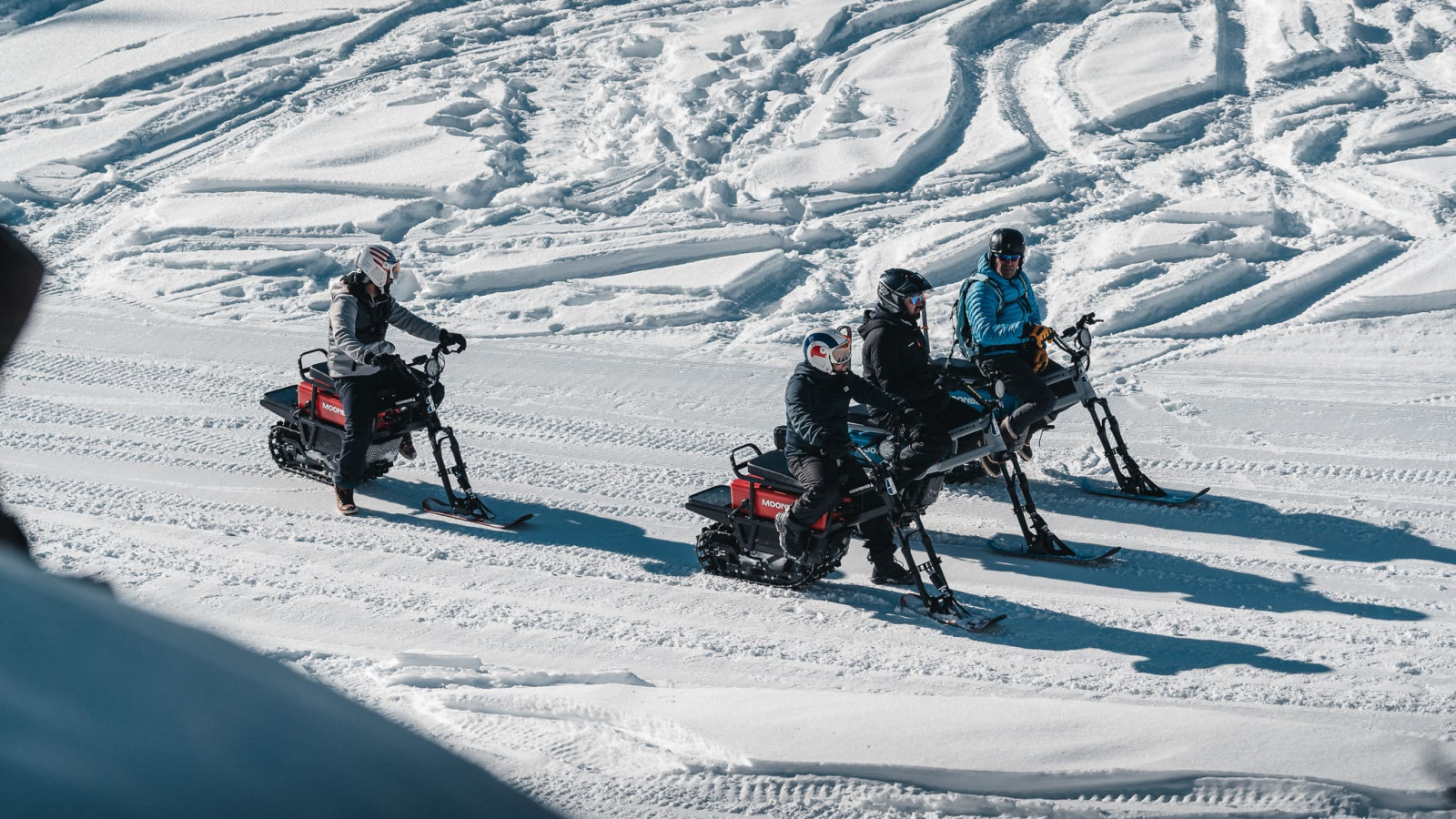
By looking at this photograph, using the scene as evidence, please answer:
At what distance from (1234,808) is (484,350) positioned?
828 cm

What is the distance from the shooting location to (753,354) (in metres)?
10.7

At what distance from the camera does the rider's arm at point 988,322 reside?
8023 mm

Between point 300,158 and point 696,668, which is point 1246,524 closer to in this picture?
point 696,668

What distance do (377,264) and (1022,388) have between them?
4.11m

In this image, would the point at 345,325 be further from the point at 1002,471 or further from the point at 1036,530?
the point at 1036,530

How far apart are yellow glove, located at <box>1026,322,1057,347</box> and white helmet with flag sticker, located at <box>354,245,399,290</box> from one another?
4.04 m

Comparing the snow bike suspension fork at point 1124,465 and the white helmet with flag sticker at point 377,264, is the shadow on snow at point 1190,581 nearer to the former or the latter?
the snow bike suspension fork at point 1124,465

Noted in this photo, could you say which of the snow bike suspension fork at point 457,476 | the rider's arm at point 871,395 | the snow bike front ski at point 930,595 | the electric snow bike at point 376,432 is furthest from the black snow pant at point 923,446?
the snow bike suspension fork at point 457,476

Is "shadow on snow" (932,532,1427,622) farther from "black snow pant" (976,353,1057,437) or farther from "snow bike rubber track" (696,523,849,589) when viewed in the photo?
"snow bike rubber track" (696,523,849,589)

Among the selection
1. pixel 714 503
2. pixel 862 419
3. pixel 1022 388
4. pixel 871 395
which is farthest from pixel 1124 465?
pixel 714 503

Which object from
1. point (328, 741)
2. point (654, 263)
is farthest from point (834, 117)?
point (328, 741)

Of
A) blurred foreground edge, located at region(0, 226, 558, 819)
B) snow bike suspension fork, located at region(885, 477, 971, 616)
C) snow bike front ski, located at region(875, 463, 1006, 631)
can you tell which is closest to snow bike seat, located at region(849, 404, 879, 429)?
snow bike front ski, located at region(875, 463, 1006, 631)

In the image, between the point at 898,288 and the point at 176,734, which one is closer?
the point at 176,734

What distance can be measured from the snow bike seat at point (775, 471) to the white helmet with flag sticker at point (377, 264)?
2.61 metres
